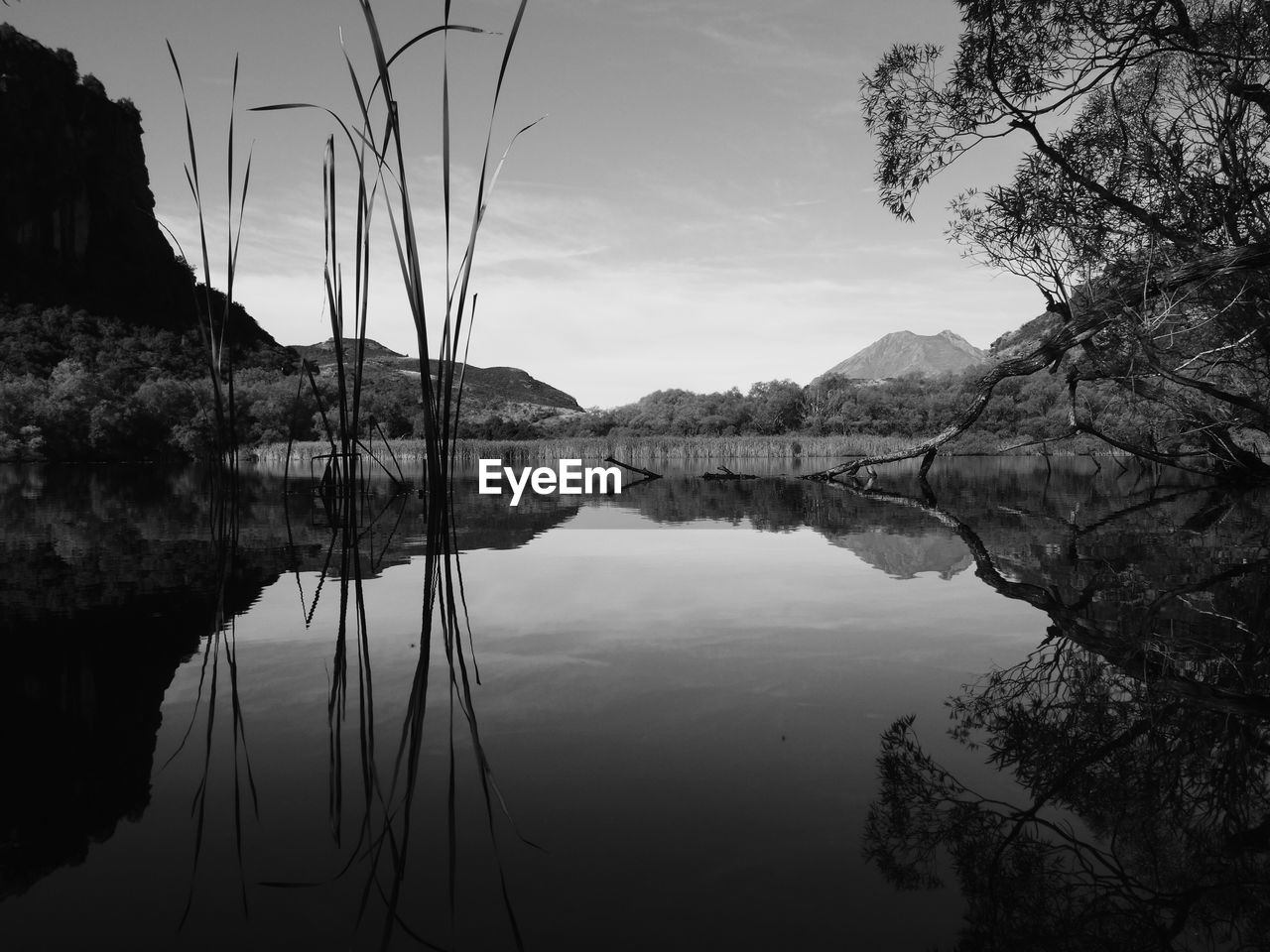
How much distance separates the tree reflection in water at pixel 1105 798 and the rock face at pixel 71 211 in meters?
87.1

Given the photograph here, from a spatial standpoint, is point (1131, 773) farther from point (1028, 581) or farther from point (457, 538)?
point (457, 538)

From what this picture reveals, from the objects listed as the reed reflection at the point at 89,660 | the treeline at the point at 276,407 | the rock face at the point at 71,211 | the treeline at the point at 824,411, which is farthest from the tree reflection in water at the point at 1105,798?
the rock face at the point at 71,211

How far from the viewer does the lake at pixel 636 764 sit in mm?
1515

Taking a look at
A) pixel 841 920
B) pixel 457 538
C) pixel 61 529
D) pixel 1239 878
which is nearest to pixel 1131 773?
pixel 1239 878

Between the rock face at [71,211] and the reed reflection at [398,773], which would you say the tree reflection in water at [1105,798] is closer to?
the reed reflection at [398,773]

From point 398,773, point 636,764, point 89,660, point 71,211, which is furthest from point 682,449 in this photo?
Answer: point 71,211

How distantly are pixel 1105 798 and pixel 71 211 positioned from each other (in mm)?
116168

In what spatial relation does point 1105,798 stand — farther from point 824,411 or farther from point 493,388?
point 493,388

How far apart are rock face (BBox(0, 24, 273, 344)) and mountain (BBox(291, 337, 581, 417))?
17727 mm

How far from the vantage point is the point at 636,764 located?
2191 millimetres

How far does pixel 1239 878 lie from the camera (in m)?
1.62

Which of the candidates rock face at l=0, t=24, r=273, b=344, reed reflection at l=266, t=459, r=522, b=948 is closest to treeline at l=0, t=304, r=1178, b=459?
rock face at l=0, t=24, r=273, b=344

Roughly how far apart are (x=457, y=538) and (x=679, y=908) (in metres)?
6.55

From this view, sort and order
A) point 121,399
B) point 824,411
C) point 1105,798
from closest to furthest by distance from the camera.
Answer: point 1105,798, point 121,399, point 824,411
